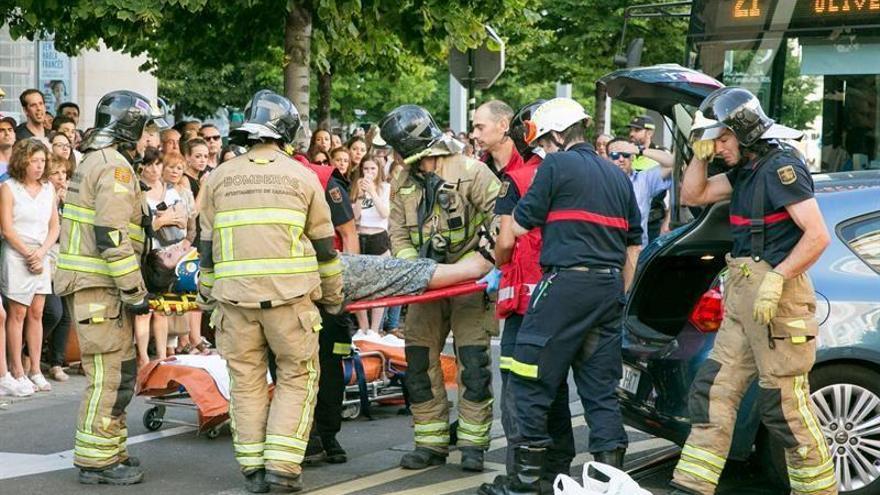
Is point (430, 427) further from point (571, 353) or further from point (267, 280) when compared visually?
point (267, 280)

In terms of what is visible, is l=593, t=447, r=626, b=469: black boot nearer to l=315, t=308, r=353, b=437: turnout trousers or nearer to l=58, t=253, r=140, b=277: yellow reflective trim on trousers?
l=315, t=308, r=353, b=437: turnout trousers

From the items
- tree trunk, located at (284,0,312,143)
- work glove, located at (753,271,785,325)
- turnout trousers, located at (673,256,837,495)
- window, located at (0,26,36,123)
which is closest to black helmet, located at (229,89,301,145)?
turnout trousers, located at (673,256,837,495)

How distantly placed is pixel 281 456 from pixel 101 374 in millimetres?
1100

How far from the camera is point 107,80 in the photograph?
77.9ft

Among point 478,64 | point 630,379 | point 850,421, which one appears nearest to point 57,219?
point 630,379

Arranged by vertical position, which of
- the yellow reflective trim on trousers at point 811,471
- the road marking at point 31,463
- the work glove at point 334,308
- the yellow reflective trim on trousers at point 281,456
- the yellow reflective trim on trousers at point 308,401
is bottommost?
the road marking at point 31,463

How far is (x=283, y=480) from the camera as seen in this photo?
7.07 metres

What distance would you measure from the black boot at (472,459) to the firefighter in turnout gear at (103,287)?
173 cm

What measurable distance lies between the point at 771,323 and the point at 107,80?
18909 millimetres

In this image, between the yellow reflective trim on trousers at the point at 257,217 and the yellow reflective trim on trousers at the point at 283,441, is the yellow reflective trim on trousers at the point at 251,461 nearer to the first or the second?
the yellow reflective trim on trousers at the point at 283,441

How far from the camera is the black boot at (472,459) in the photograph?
305 inches

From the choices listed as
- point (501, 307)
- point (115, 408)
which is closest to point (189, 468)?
point (115, 408)

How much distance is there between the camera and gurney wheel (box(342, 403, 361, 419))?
9328 mm

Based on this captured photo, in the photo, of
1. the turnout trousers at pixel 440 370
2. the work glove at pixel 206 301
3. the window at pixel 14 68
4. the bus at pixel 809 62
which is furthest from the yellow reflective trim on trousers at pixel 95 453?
the window at pixel 14 68
